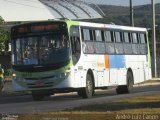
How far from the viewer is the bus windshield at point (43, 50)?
26.4 metres

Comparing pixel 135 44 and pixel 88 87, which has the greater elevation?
pixel 135 44

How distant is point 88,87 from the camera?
2791 centimetres

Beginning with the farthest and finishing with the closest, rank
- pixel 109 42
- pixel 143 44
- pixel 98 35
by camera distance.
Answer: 1. pixel 143 44
2. pixel 109 42
3. pixel 98 35

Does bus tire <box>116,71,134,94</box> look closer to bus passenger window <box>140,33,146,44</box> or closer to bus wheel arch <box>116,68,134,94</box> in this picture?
bus wheel arch <box>116,68,134,94</box>

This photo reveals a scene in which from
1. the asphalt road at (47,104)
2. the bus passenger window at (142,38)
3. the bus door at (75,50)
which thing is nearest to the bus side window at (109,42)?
the asphalt road at (47,104)

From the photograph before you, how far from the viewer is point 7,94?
114 ft

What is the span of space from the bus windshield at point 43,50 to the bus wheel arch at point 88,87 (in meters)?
1.91

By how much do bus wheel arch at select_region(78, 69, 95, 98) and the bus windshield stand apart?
1908 millimetres

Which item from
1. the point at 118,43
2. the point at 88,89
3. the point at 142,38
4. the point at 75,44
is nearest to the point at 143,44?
the point at 142,38

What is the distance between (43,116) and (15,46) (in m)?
12.8

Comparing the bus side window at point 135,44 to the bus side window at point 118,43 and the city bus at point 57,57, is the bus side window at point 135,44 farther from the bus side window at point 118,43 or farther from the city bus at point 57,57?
the city bus at point 57,57

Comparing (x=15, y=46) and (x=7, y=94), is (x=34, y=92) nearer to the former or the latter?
(x=15, y=46)

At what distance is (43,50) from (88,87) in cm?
270

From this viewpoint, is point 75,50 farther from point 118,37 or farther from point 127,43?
point 127,43
